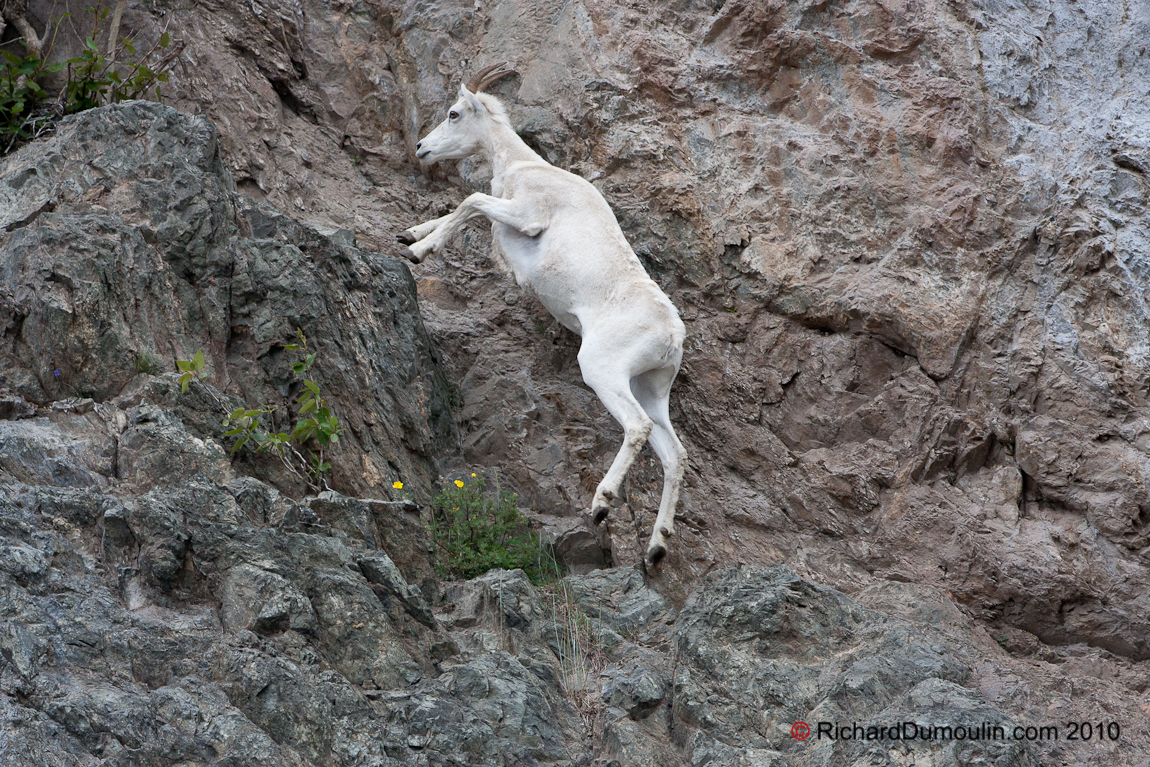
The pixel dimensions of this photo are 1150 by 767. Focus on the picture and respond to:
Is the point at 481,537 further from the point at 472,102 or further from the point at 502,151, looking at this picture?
the point at 472,102

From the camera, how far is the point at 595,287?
24.6 ft

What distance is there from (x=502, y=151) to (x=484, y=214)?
2.58 feet

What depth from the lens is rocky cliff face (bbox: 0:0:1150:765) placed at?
15.8 ft

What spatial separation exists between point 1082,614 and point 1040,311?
231 cm

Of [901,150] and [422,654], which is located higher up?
[901,150]

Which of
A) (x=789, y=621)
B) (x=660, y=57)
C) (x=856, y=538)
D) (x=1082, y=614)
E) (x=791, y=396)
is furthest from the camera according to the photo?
(x=660, y=57)

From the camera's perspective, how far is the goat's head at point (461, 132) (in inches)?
336

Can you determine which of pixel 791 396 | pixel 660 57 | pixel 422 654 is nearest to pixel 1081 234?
pixel 791 396

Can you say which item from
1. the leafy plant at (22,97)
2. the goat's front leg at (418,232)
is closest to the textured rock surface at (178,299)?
the goat's front leg at (418,232)

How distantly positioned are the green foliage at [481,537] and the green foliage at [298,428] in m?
0.98

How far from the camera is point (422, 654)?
519 cm

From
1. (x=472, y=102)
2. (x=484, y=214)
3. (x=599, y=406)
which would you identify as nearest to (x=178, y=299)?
(x=484, y=214)

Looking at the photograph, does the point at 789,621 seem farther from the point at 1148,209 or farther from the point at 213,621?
the point at 1148,209

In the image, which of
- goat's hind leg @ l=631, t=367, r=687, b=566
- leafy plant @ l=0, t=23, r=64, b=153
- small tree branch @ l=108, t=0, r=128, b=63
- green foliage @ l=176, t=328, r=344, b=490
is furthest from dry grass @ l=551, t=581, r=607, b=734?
small tree branch @ l=108, t=0, r=128, b=63
